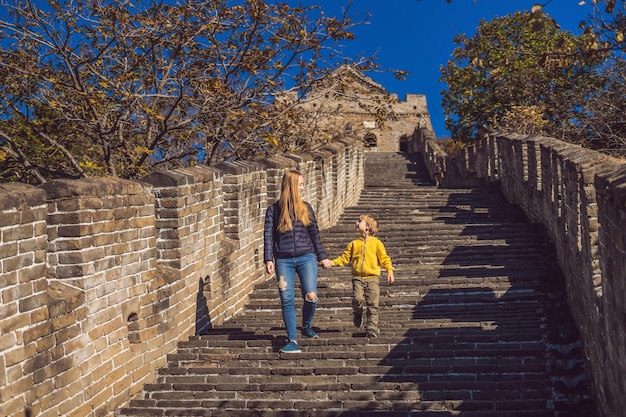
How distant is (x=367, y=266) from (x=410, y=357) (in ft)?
3.70

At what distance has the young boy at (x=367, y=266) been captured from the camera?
8.94 meters

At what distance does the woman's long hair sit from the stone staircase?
1.12 meters

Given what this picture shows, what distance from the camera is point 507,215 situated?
16.2 m

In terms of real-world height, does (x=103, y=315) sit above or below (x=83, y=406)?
above

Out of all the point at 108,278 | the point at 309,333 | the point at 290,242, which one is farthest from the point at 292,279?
the point at 108,278

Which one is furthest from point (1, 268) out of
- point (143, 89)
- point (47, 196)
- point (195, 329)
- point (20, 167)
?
point (143, 89)

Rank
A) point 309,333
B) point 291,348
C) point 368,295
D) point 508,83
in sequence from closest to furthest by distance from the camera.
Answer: point 291,348, point 309,333, point 368,295, point 508,83

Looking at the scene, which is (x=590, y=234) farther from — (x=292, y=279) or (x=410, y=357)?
(x=292, y=279)

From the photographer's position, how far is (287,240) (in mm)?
8594

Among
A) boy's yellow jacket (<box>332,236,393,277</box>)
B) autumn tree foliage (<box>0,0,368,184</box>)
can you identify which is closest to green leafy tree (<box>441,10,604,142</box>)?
autumn tree foliage (<box>0,0,368,184</box>)

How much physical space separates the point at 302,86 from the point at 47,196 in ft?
35.1

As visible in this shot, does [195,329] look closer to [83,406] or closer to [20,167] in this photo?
[83,406]

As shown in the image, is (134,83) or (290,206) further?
(134,83)

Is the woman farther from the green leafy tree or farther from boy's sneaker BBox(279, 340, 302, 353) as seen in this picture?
the green leafy tree
